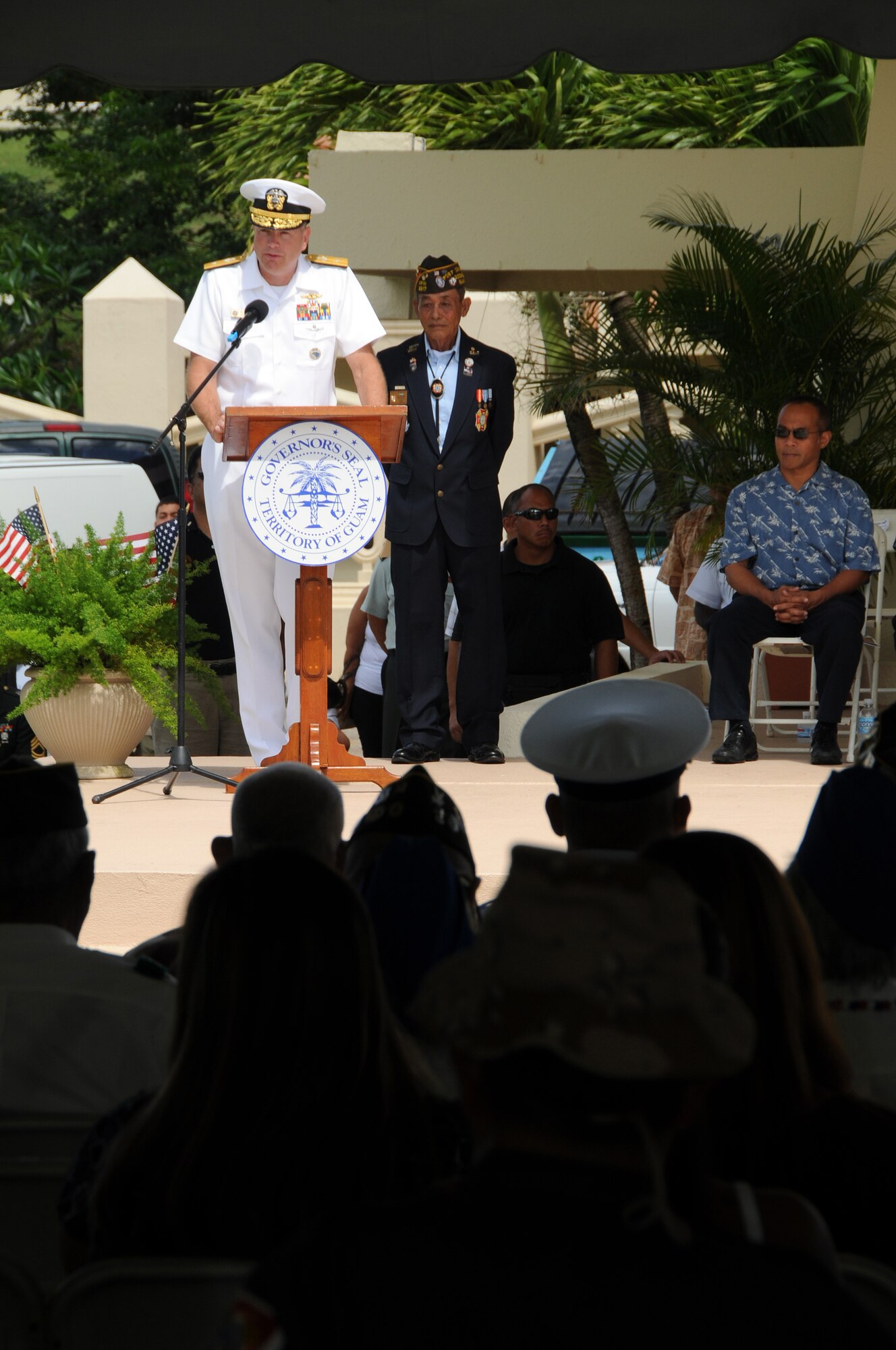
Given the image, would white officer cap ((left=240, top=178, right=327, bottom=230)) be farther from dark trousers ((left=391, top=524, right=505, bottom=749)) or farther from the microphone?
dark trousers ((left=391, top=524, right=505, bottom=749))

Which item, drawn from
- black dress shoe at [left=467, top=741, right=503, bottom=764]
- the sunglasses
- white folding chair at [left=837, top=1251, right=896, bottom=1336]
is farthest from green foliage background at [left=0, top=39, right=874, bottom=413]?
white folding chair at [left=837, top=1251, right=896, bottom=1336]

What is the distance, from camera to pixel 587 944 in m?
1.22

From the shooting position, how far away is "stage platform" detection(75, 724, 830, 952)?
4.90 metres

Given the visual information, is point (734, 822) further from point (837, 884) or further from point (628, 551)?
point (628, 551)

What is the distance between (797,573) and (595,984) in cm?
634

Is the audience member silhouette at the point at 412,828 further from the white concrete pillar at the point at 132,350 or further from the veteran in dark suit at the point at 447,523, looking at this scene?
the white concrete pillar at the point at 132,350

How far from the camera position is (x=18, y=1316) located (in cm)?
156

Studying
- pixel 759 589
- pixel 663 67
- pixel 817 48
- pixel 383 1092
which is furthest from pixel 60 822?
pixel 817 48

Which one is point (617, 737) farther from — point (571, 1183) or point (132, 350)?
point (132, 350)

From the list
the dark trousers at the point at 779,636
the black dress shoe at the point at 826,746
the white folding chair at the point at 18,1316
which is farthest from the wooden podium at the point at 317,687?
the white folding chair at the point at 18,1316

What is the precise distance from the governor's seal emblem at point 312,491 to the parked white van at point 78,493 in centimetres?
657

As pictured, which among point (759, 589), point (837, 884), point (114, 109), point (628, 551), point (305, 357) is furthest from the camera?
point (114, 109)

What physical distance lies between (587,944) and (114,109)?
30.2m

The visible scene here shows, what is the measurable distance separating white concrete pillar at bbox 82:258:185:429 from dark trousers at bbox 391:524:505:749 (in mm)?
10192
